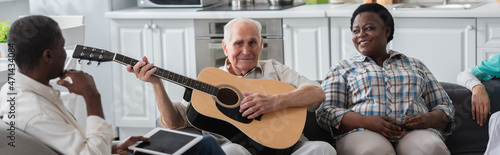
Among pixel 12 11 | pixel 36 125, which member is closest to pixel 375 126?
pixel 36 125

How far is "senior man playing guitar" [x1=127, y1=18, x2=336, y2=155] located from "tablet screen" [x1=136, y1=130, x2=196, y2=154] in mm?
306

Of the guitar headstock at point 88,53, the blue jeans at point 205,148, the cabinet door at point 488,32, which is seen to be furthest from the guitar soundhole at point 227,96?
the cabinet door at point 488,32

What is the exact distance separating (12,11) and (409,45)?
7.71ft

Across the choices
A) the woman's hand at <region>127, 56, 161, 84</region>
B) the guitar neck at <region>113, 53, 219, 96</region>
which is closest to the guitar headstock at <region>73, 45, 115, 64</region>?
the guitar neck at <region>113, 53, 219, 96</region>

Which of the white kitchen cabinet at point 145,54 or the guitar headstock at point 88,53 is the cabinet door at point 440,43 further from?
the guitar headstock at point 88,53

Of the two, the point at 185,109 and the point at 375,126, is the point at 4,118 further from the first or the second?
the point at 375,126

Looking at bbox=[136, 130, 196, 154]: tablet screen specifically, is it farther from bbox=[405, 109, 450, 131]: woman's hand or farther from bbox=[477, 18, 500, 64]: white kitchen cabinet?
bbox=[477, 18, 500, 64]: white kitchen cabinet

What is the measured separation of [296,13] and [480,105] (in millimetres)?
1471

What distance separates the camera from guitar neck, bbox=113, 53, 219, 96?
4.93 feet

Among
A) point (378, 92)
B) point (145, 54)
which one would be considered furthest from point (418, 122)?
point (145, 54)

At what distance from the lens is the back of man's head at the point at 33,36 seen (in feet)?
2.93

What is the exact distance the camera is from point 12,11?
3.58 metres

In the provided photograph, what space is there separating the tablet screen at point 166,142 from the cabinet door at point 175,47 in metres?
2.24

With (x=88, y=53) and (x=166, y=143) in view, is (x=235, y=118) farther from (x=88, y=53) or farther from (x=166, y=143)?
(x=88, y=53)
